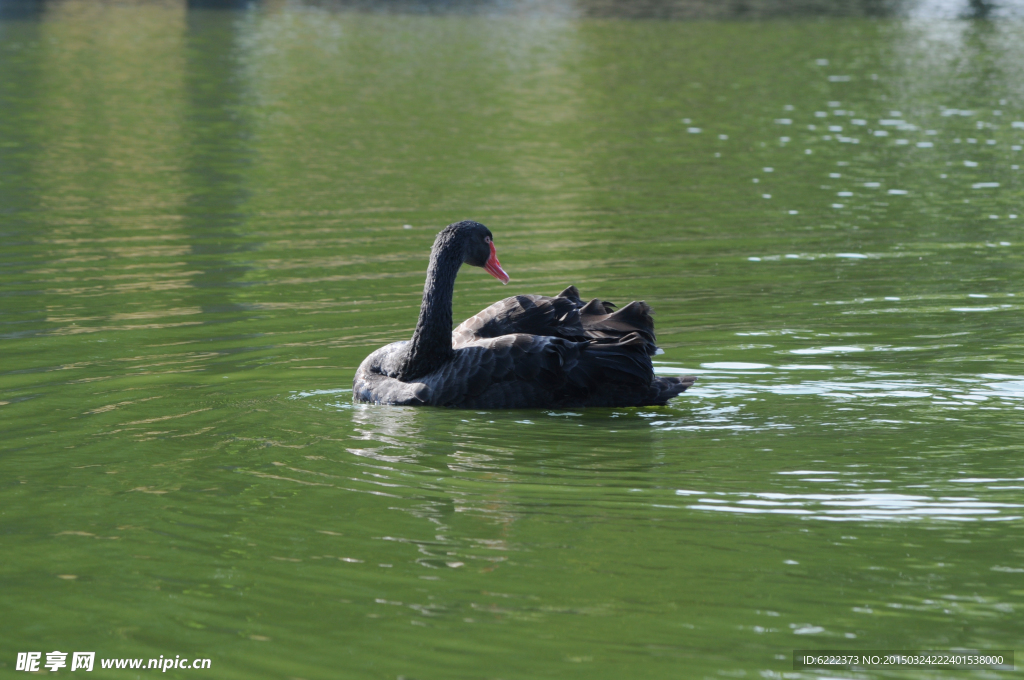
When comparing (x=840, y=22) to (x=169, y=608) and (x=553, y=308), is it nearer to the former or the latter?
(x=553, y=308)

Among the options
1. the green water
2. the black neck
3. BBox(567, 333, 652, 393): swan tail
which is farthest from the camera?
the black neck

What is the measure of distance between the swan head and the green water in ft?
4.51

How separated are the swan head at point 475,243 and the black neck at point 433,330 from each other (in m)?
0.22

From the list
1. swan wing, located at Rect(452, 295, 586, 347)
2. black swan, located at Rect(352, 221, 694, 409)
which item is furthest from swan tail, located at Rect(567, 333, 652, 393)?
swan wing, located at Rect(452, 295, 586, 347)

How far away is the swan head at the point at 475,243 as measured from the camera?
9.65m

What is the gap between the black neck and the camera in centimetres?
918

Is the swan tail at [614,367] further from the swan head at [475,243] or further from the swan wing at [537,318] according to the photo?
the swan head at [475,243]

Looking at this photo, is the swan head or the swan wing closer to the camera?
the swan wing

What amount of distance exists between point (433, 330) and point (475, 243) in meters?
0.90

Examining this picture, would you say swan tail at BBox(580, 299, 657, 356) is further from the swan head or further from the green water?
the swan head

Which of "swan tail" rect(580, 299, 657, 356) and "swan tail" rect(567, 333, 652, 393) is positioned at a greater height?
"swan tail" rect(580, 299, 657, 356)

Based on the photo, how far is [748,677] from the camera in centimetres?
491

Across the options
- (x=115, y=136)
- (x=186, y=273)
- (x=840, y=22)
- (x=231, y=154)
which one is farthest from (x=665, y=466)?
(x=840, y=22)

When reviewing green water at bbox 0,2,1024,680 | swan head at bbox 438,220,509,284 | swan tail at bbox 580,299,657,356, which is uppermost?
swan head at bbox 438,220,509,284
